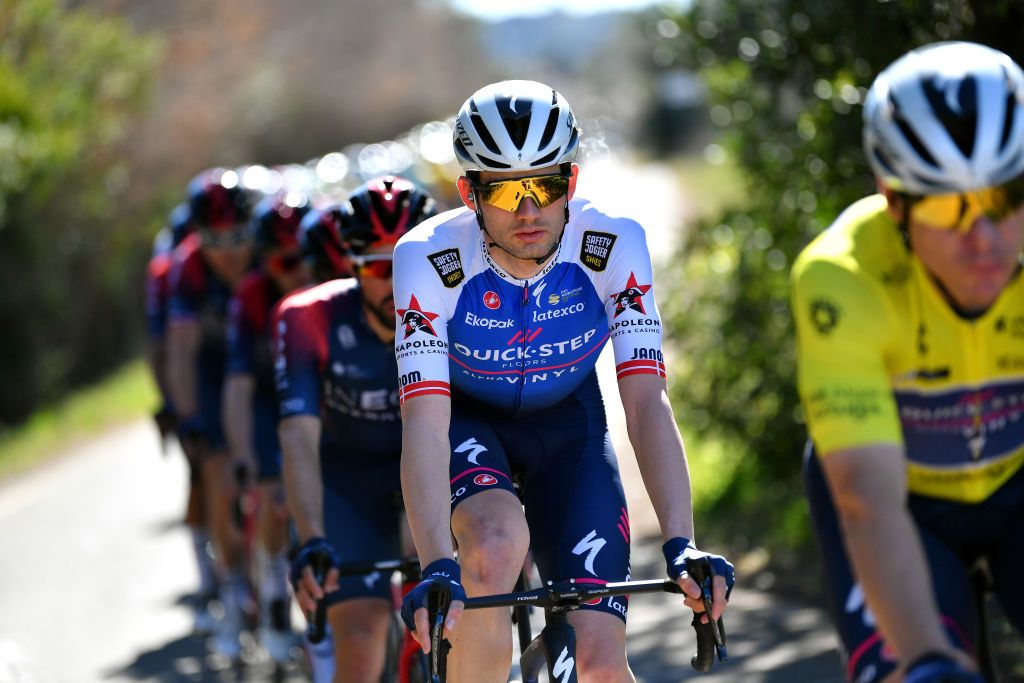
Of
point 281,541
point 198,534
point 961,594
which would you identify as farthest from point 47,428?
point 961,594

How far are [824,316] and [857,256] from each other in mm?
191

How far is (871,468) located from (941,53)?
0.94 metres

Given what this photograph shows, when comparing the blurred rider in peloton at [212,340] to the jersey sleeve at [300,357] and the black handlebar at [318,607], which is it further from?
the black handlebar at [318,607]

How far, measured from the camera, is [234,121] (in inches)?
1259

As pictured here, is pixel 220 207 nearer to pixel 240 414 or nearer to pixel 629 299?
pixel 240 414

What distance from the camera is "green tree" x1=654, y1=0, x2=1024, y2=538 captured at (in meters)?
7.67

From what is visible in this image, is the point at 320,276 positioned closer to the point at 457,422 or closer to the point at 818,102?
the point at 457,422

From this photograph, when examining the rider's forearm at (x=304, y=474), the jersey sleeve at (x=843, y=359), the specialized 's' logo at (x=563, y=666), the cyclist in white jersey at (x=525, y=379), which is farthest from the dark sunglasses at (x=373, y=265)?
the jersey sleeve at (x=843, y=359)

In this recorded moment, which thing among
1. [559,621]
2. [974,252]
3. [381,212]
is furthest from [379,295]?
[974,252]

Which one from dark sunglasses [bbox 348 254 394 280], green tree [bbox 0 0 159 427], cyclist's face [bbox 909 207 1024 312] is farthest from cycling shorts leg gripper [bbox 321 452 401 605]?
green tree [bbox 0 0 159 427]

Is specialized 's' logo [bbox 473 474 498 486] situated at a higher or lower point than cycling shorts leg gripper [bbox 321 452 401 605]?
higher

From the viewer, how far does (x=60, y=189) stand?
819 inches

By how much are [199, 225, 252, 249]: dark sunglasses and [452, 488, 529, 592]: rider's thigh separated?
15.5 feet

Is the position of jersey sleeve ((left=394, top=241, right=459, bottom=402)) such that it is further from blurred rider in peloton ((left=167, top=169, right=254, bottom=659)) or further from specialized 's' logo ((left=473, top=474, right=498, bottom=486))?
blurred rider in peloton ((left=167, top=169, right=254, bottom=659))
